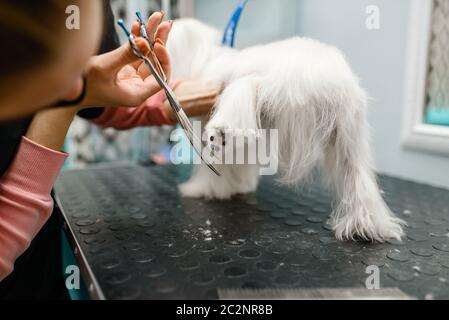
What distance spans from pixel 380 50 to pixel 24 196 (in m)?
0.85

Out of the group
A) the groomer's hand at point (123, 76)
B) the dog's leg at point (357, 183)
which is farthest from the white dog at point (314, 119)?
the groomer's hand at point (123, 76)

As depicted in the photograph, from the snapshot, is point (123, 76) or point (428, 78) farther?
point (428, 78)

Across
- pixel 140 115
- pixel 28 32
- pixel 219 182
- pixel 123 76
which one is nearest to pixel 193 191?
pixel 219 182

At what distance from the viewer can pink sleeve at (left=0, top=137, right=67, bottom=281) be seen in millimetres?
428

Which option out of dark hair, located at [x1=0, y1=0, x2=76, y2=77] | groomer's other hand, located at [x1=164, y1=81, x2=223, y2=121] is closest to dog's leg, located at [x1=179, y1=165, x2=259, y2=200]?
groomer's other hand, located at [x1=164, y1=81, x2=223, y2=121]

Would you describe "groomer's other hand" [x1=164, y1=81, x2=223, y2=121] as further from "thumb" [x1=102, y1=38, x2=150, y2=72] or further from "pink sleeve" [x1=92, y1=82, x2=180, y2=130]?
"thumb" [x1=102, y1=38, x2=150, y2=72]

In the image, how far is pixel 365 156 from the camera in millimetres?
553

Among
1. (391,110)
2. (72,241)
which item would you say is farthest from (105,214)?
(391,110)

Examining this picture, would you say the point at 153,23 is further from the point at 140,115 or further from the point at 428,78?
the point at 428,78

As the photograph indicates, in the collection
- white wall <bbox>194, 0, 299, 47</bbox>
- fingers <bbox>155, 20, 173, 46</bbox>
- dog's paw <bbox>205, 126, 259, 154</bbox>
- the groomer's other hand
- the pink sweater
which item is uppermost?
white wall <bbox>194, 0, 299, 47</bbox>

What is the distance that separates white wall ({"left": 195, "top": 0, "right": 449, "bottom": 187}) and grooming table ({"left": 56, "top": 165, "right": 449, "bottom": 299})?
14 cm

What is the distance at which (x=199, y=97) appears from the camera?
2.14ft

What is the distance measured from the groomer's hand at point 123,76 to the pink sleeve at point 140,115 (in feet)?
0.54

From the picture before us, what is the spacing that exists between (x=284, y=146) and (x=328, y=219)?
18cm
